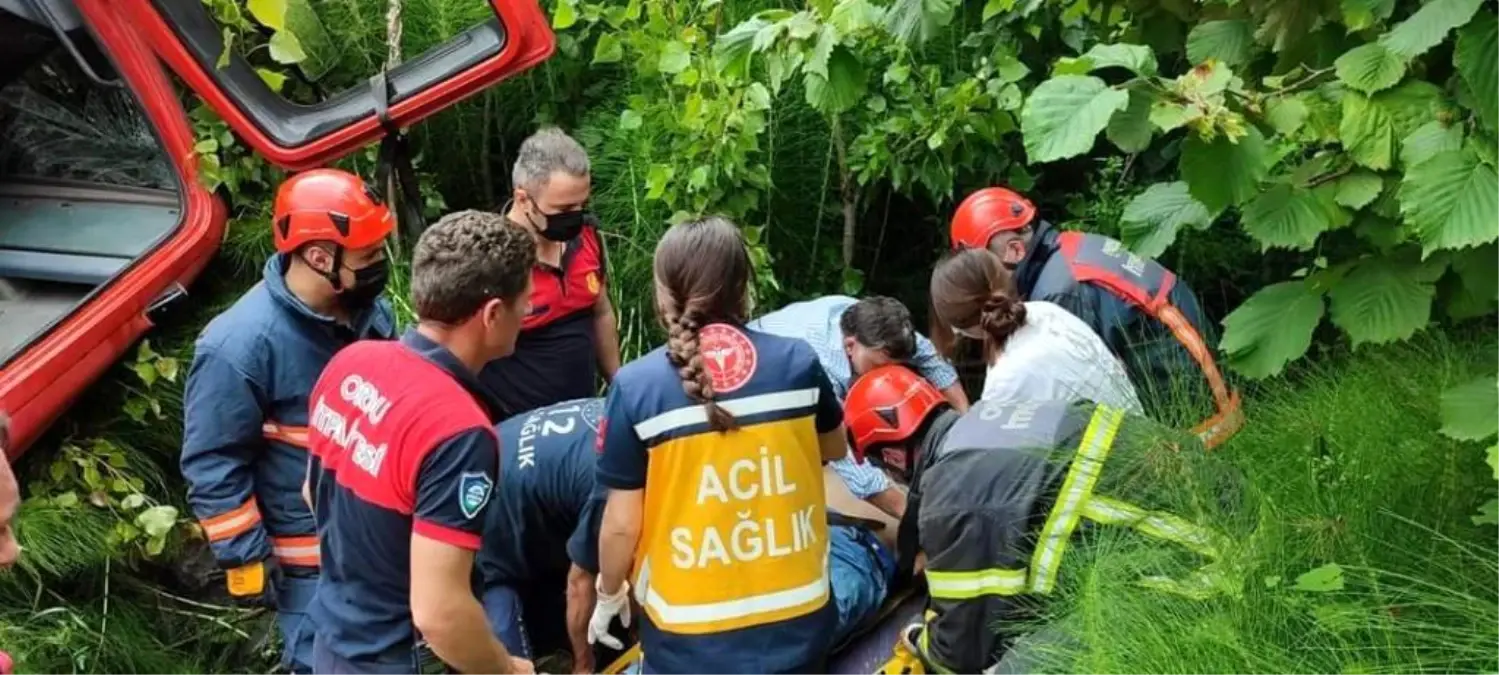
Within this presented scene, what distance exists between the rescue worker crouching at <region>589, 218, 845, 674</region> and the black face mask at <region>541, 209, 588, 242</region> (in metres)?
1.27

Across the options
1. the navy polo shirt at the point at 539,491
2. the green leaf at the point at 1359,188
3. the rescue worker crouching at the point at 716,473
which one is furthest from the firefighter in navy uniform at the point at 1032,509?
the navy polo shirt at the point at 539,491

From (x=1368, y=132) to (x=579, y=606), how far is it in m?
2.04

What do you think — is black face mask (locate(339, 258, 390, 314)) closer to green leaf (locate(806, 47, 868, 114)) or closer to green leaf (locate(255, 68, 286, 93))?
green leaf (locate(806, 47, 868, 114))

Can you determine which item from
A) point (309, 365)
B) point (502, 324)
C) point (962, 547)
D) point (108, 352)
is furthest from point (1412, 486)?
point (108, 352)

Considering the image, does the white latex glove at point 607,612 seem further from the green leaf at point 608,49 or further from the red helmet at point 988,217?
the green leaf at point 608,49

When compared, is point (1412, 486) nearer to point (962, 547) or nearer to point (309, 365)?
point (962, 547)

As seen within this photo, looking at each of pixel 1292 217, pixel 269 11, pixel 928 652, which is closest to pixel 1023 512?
pixel 928 652

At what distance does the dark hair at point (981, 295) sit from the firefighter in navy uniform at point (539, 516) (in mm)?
961

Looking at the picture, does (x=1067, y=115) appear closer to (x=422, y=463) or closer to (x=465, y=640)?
(x=422, y=463)

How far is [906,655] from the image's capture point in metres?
2.70

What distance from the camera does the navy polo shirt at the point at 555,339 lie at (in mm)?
3865

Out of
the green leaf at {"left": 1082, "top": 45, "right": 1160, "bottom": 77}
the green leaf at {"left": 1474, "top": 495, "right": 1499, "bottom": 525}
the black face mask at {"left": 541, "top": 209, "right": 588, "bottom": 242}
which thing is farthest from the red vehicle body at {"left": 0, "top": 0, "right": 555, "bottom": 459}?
the green leaf at {"left": 1474, "top": 495, "right": 1499, "bottom": 525}

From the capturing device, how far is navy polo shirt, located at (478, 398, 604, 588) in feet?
10.2

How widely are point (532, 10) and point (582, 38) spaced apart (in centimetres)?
104
